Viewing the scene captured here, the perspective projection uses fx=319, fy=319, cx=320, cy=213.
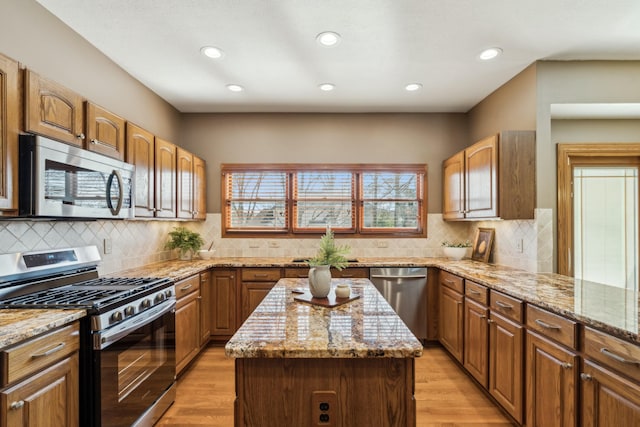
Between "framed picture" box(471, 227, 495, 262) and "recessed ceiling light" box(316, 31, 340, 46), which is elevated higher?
"recessed ceiling light" box(316, 31, 340, 46)

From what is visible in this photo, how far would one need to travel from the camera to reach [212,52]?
2.59m

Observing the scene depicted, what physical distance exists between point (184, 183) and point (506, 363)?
132 inches

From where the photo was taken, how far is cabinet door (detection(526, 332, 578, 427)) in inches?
63.0

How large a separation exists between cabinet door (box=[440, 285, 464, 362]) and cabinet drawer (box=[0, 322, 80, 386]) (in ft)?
9.33

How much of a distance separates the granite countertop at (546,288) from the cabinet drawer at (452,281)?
0.24ft

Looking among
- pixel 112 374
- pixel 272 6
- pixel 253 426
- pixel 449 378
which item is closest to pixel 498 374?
pixel 449 378

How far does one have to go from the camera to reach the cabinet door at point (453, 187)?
3508 mm

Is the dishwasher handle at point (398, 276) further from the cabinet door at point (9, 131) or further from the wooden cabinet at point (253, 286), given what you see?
the cabinet door at point (9, 131)

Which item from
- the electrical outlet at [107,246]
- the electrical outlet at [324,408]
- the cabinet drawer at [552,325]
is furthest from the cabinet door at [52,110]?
the cabinet drawer at [552,325]

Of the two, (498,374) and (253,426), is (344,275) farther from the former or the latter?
(253,426)

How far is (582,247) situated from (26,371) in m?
4.08

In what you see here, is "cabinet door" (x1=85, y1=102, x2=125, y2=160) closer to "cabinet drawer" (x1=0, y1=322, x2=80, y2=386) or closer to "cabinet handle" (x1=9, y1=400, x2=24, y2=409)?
"cabinet drawer" (x1=0, y1=322, x2=80, y2=386)

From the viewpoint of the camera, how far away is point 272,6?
2.04 metres

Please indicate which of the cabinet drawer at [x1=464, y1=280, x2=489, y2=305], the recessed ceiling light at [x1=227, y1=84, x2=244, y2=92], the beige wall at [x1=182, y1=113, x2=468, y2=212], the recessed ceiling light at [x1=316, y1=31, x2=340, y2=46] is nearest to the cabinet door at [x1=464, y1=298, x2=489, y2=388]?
the cabinet drawer at [x1=464, y1=280, x2=489, y2=305]
